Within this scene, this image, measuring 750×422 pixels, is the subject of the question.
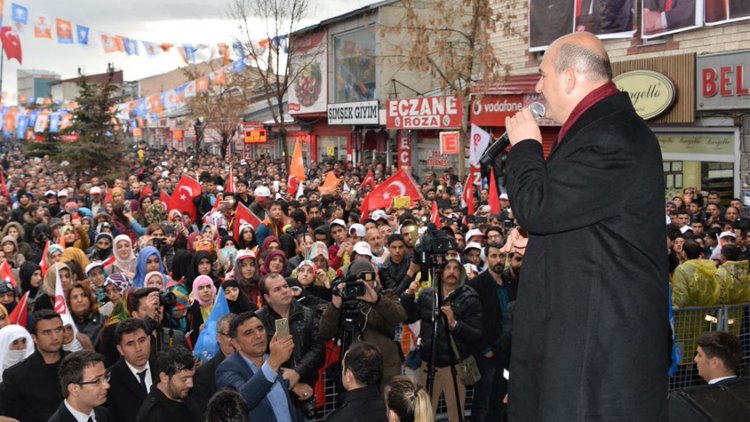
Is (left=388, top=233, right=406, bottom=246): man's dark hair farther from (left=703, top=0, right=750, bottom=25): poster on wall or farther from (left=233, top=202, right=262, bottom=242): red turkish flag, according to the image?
(left=703, top=0, right=750, bottom=25): poster on wall

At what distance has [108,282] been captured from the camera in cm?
749

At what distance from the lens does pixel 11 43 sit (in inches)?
914

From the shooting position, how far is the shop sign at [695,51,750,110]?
1605cm

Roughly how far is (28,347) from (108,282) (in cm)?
175

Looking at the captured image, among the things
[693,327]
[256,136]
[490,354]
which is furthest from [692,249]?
[256,136]

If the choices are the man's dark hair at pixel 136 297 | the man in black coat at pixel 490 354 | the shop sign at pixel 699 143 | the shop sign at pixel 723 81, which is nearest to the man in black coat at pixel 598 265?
the man in black coat at pixel 490 354

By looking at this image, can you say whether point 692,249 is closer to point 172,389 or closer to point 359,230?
point 359,230

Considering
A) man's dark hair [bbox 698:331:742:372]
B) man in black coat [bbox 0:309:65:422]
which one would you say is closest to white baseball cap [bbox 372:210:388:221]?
man in black coat [bbox 0:309:65:422]

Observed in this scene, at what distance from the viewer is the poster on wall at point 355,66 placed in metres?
33.4

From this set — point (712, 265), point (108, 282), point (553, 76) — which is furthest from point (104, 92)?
point (553, 76)

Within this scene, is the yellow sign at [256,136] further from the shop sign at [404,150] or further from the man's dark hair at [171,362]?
the man's dark hair at [171,362]

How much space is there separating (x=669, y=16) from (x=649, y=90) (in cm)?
179

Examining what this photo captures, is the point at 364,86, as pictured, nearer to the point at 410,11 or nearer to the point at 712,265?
the point at 410,11

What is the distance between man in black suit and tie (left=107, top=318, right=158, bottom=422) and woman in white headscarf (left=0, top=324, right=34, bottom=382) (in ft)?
3.04
